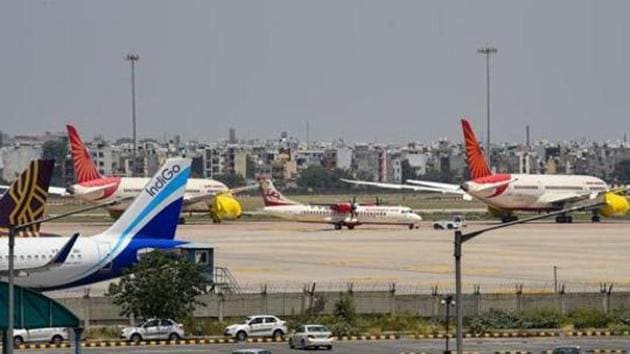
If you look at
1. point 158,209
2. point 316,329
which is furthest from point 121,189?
point 316,329

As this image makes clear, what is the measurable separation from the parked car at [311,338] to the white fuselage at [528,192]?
369 feet

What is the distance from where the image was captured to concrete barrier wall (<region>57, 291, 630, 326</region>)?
273ft

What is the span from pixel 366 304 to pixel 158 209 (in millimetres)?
10009

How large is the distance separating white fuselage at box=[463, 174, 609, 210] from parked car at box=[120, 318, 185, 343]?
111 metres

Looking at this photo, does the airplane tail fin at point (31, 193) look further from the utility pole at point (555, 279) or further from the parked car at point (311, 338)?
the utility pole at point (555, 279)

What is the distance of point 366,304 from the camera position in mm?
86375

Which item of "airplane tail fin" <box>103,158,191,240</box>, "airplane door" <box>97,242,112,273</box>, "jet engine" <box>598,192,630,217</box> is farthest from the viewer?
"jet engine" <box>598,192,630,217</box>

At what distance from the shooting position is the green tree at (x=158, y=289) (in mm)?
79500

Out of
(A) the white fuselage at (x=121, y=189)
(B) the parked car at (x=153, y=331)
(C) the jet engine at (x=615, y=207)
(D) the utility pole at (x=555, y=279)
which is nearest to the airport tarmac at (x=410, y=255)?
(D) the utility pole at (x=555, y=279)

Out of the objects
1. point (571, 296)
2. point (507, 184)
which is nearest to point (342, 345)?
point (571, 296)

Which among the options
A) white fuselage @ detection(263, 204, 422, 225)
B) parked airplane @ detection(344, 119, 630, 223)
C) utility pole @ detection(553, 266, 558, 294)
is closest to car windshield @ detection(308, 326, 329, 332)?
utility pole @ detection(553, 266, 558, 294)

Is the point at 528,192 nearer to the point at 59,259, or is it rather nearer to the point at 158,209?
the point at 158,209

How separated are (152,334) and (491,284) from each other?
1087 inches

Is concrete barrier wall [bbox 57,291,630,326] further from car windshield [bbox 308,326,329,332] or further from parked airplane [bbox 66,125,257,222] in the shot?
parked airplane [bbox 66,125,257,222]
